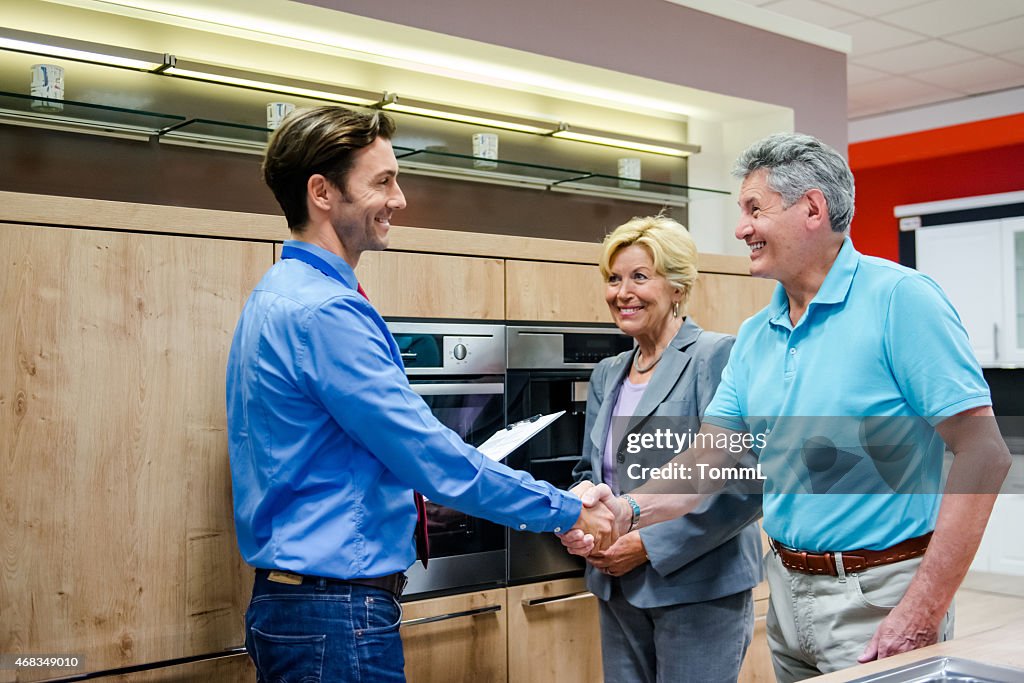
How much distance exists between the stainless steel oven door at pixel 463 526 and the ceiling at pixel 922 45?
3.10 meters

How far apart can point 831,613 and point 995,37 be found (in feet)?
15.7

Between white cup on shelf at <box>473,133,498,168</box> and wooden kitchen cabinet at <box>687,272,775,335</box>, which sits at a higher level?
white cup on shelf at <box>473,133,498,168</box>

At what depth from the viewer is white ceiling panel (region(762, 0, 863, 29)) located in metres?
4.83

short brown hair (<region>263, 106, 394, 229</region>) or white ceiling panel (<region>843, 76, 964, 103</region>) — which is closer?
short brown hair (<region>263, 106, 394, 229</region>)

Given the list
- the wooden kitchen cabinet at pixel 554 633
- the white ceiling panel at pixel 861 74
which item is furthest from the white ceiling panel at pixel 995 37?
the wooden kitchen cabinet at pixel 554 633

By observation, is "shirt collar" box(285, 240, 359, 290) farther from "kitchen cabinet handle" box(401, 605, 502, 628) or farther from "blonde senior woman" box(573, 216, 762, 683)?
"kitchen cabinet handle" box(401, 605, 502, 628)

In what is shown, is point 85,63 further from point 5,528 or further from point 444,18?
point 5,528

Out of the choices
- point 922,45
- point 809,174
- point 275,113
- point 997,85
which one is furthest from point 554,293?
point 997,85

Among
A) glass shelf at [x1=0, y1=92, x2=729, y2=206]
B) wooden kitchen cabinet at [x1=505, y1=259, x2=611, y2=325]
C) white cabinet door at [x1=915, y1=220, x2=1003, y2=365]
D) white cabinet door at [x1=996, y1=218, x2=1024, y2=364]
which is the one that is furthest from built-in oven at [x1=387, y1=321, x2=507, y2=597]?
white cabinet door at [x1=996, y1=218, x2=1024, y2=364]

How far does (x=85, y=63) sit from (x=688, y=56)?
6.39 feet

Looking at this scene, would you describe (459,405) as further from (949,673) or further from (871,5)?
(871,5)

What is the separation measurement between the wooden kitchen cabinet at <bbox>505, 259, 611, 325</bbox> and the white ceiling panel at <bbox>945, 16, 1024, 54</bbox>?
3532mm

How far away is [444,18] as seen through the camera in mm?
2768

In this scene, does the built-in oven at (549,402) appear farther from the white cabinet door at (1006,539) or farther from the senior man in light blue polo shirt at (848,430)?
the white cabinet door at (1006,539)
